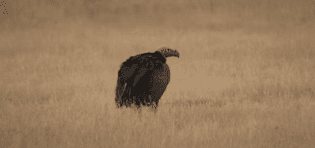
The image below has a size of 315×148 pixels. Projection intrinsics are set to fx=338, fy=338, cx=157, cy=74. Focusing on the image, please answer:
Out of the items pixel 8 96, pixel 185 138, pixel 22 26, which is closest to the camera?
pixel 185 138

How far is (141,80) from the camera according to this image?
532 cm

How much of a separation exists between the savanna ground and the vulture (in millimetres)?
284

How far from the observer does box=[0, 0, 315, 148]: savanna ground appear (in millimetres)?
4926

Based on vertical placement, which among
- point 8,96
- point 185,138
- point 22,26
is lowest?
point 185,138

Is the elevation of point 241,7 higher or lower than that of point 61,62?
higher

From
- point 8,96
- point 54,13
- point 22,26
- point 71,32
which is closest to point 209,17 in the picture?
point 71,32

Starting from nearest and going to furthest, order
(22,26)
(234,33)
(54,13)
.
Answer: (234,33), (22,26), (54,13)

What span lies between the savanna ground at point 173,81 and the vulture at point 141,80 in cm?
28

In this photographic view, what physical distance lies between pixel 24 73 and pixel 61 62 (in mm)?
1608

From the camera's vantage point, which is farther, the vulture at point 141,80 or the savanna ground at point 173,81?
the vulture at point 141,80

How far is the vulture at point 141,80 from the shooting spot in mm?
5301

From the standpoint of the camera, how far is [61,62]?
11.3 m

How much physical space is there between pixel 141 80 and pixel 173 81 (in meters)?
3.63

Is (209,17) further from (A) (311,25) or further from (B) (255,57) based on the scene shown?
(B) (255,57)
